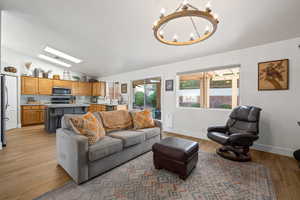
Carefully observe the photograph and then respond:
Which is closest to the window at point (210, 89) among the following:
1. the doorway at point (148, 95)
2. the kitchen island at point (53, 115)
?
the doorway at point (148, 95)

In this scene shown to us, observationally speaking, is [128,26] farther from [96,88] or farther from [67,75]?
[67,75]

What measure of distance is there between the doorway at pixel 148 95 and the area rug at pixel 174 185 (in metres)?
3.08

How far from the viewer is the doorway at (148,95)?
5.06 meters

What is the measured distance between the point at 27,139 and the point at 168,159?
3992 millimetres

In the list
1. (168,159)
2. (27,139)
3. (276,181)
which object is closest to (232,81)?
(276,181)

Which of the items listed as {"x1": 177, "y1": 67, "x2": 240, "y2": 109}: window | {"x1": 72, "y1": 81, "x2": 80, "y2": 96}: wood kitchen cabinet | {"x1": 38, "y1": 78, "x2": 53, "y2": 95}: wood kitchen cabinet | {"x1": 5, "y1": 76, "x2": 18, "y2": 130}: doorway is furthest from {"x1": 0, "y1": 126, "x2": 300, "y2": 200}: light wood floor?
{"x1": 72, "y1": 81, "x2": 80, "y2": 96}: wood kitchen cabinet

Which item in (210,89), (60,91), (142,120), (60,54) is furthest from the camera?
(60,91)

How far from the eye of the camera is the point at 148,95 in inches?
213

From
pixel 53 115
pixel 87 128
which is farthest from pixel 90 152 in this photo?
pixel 53 115

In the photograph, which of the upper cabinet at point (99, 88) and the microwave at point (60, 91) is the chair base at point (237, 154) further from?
the microwave at point (60, 91)

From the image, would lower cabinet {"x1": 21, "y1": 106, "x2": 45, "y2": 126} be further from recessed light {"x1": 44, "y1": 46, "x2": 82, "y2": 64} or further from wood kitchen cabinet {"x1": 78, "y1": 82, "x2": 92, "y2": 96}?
recessed light {"x1": 44, "y1": 46, "x2": 82, "y2": 64}

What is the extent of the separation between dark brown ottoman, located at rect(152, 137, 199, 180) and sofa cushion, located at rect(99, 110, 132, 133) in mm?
1078

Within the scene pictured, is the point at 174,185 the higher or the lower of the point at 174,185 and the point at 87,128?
the lower

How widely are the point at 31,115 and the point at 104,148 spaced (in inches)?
210
